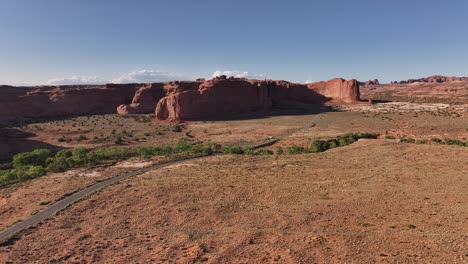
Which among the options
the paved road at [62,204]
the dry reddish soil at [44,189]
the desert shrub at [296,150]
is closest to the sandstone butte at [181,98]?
the desert shrub at [296,150]

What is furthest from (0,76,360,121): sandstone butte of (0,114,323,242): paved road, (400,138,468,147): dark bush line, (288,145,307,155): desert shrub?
(400,138,468,147): dark bush line

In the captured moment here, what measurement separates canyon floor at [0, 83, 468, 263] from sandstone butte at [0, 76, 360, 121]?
42.9 meters

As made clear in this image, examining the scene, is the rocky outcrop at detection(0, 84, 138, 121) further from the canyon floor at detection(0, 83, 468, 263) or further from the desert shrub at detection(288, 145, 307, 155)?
the desert shrub at detection(288, 145, 307, 155)

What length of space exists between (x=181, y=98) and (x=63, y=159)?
4221cm

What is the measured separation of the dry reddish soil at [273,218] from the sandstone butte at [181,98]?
51330 millimetres

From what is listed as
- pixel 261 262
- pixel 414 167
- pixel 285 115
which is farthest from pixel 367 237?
pixel 285 115

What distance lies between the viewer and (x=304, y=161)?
38062mm

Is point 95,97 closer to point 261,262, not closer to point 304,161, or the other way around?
point 304,161

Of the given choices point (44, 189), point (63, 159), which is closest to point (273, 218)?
point (44, 189)

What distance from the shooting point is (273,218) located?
71.8 feet

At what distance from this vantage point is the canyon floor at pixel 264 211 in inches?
688

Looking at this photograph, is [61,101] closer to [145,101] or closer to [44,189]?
[145,101]

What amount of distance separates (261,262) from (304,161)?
74.7 feet

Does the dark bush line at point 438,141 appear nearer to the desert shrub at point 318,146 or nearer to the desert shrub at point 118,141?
the desert shrub at point 318,146
